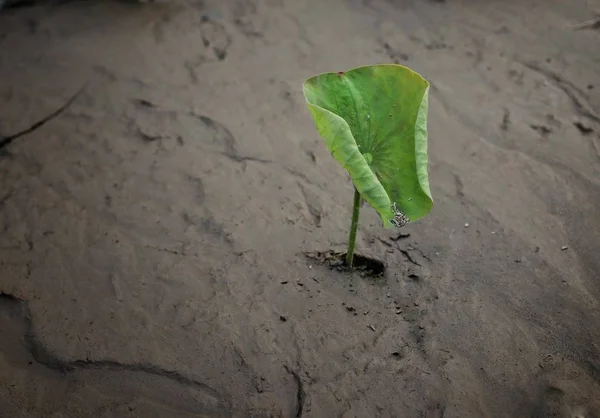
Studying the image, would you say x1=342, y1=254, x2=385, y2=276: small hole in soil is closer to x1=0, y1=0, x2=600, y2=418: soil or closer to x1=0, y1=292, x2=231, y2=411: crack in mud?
x1=0, y1=0, x2=600, y2=418: soil

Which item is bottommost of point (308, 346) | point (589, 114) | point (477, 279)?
point (308, 346)

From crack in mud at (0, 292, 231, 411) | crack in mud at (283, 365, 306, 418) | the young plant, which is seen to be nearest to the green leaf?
the young plant

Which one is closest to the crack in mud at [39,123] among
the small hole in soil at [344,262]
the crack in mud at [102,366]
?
Result: the crack in mud at [102,366]

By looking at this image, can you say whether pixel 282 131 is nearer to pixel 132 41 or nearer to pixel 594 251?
pixel 132 41

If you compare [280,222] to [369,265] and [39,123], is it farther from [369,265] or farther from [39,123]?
[39,123]

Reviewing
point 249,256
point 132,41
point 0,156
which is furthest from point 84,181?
point 132,41

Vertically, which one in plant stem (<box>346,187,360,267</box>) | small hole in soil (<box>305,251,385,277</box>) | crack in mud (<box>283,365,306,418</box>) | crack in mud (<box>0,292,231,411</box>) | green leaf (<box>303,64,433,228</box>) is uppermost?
green leaf (<box>303,64,433,228</box>)
